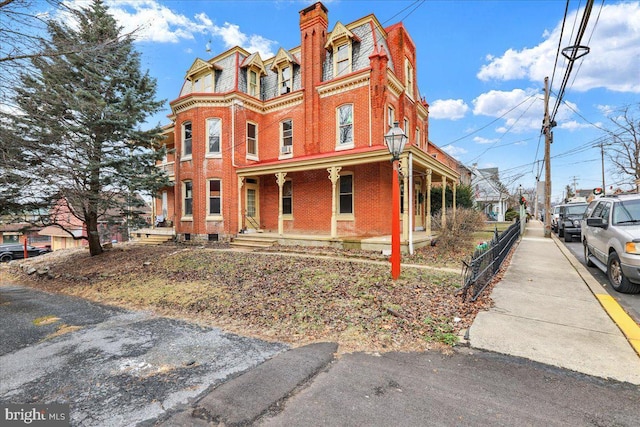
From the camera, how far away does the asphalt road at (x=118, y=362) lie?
9.76 feet

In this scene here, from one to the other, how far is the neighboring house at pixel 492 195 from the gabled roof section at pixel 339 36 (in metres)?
31.8

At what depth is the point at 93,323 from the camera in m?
5.95

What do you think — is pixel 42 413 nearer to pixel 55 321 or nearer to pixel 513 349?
pixel 55 321

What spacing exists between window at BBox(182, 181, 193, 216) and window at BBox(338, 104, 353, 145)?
345 inches

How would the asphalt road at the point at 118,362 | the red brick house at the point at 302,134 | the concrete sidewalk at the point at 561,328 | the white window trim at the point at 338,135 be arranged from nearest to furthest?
the asphalt road at the point at 118,362 < the concrete sidewalk at the point at 561,328 < the red brick house at the point at 302,134 < the white window trim at the point at 338,135

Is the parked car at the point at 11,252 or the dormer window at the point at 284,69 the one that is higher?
the dormer window at the point at 284,69

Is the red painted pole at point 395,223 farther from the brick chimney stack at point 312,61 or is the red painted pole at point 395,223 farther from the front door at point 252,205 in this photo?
the front door at point 252,205

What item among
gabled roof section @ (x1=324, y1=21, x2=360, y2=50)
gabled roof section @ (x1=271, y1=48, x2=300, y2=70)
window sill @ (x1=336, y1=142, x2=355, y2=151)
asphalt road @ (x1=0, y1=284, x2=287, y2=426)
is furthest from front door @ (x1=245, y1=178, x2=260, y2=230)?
asphalt road @ (x1=0, y1=284, x2=287, y2=426)

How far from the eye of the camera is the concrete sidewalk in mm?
3584

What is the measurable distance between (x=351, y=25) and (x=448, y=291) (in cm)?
1449

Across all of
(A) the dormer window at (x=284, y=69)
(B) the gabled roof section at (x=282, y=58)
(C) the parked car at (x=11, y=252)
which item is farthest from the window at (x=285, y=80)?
(C) the parked car at (x=11, y=252)

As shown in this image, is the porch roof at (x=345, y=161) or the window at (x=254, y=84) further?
the window at (x=254, y=84)

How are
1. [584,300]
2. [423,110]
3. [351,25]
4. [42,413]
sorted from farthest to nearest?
[423,110]
[351,25]
[584,300]
[42,413]

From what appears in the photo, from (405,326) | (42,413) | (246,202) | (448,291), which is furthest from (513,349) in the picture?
(246,202)
